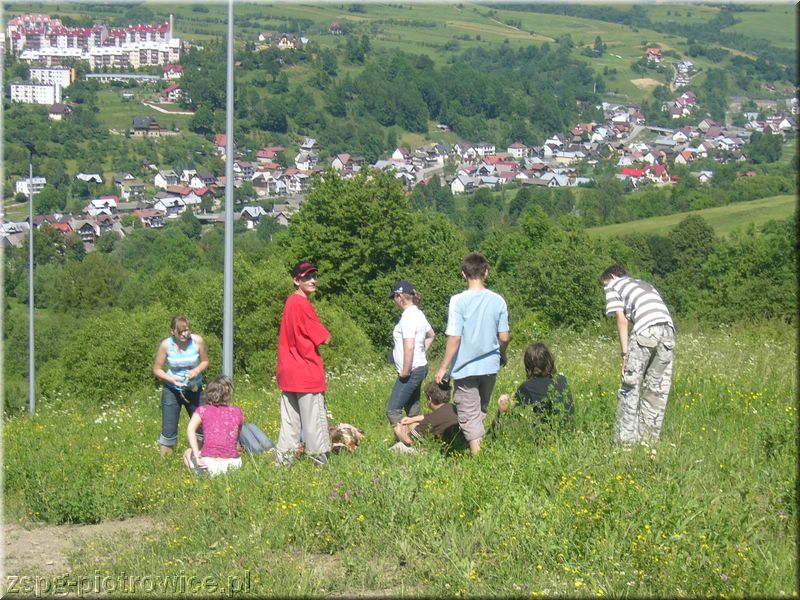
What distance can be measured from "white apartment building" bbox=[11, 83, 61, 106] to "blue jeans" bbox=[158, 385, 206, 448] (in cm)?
17162

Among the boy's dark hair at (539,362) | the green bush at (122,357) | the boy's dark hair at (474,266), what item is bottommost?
the green bush at (122,357)

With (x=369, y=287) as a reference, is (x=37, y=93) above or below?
below

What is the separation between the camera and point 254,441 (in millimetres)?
8727

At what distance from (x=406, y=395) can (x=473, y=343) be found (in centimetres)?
169

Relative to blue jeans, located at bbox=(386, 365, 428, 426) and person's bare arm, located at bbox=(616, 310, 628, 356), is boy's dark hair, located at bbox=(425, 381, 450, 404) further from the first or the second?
person's bare arm, located at bbox=(616, 310, 628, 356)

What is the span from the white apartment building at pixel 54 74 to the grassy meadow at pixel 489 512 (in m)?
188

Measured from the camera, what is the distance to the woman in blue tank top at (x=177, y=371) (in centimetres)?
896

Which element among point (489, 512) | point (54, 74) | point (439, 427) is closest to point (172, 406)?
point (439, 427)

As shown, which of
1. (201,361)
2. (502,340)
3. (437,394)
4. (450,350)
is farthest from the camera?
(201,361)

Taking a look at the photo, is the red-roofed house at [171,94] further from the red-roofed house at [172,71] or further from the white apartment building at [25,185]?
the white apartment building at [25,185]

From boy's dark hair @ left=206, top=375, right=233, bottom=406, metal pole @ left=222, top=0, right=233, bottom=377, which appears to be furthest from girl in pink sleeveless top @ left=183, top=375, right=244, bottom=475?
metal pole @ left=222, top=0, right=233, bottom=377

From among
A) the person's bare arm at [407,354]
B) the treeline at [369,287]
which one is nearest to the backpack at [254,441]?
the person's bare arm at [407,354]

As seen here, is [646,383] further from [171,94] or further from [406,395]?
[171,94]

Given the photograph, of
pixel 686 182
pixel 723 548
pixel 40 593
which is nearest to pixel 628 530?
pixel 723 548
